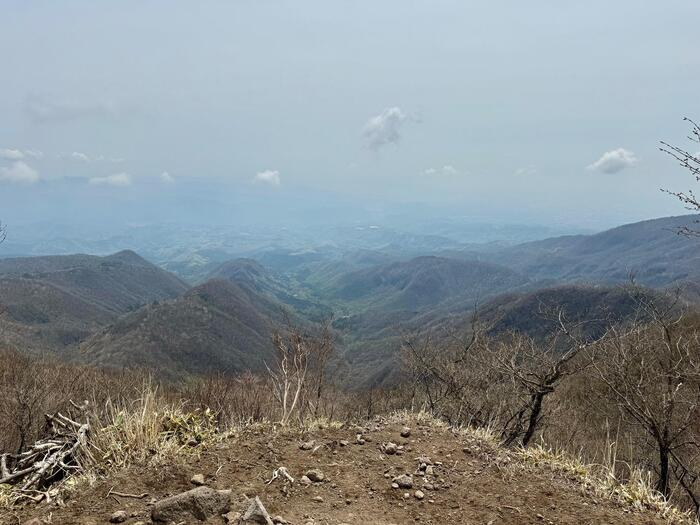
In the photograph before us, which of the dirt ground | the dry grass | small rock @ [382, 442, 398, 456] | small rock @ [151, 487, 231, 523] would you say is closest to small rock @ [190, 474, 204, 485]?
the dirt ground

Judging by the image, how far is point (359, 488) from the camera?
4332 millimetres

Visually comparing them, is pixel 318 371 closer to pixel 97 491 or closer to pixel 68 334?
pixel 97 491

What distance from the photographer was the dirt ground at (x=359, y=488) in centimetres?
385

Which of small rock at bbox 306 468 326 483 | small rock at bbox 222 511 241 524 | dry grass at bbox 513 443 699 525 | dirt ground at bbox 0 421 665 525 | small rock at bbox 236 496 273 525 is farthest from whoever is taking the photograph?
small rock at bbox 306 468 326 483

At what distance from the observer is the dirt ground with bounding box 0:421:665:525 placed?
385cm

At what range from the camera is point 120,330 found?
139 m

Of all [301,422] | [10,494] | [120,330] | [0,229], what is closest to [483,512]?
[301,422]

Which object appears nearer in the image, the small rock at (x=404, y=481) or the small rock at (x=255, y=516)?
the small rock at (x=255, y=516)

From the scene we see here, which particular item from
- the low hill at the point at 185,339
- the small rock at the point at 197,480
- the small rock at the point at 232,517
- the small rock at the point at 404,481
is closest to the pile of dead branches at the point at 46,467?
the small rock at the point at 197,480

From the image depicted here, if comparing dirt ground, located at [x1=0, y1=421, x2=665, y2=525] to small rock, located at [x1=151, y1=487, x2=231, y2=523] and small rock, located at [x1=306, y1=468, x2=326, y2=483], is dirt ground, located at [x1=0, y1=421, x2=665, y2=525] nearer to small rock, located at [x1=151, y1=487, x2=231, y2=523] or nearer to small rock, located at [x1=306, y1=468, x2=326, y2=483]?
small rock, located at [x1=306, y1=468, x2=326, y2=483]

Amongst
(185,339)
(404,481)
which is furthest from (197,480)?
(185,339)

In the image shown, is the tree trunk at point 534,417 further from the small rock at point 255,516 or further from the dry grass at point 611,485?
the small rock at point 255,516

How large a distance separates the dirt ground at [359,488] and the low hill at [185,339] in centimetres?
10255

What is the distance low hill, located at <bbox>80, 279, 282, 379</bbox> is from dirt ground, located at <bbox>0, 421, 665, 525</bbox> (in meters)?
103
